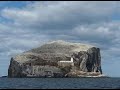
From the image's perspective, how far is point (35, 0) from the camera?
1639cm

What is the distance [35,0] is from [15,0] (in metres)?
0.98

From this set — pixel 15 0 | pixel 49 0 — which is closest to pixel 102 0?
pixel 49 0

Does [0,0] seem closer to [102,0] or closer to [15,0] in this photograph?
[15,0]

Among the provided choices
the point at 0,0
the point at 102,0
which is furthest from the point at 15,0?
the point at 102,0

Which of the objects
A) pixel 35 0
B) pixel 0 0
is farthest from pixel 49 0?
pixel 0 0

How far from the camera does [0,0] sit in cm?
1619

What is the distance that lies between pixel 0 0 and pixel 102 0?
4623mm

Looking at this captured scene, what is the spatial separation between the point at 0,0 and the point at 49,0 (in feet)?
7.31

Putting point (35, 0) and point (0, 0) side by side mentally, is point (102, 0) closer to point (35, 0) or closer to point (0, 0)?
point (35, 0)

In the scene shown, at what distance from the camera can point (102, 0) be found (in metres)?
16.0

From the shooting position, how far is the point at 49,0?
16188 millimetres

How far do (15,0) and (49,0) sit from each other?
1537 millimetres

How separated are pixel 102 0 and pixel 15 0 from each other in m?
3.90

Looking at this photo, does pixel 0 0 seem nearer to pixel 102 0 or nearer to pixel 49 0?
pixel 49 0
